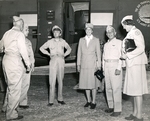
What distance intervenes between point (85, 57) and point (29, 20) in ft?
9.04

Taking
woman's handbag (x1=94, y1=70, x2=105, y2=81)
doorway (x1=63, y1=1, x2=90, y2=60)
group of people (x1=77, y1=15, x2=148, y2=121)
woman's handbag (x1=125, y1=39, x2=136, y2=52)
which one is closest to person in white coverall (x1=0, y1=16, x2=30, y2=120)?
group of people (x1=77, y1=15, x2=148, y2=121)

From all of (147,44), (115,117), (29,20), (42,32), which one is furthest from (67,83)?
(115,117)

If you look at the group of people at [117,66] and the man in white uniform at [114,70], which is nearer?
the group of people at [117,66]

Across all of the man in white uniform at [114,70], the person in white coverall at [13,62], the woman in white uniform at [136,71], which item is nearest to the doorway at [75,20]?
the man in white uniform at [114,70]

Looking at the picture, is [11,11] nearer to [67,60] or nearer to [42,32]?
[42,32]

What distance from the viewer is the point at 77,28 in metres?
6.72

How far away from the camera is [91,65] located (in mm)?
3949

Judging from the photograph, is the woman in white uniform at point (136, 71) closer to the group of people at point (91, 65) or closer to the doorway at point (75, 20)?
the group of people at point (91, 65)

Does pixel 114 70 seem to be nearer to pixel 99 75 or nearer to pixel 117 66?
pixel 117 66

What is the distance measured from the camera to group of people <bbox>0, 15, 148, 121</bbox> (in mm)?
3146

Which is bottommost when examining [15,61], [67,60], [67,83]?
[67,83]

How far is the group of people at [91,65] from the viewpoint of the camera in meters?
3.15

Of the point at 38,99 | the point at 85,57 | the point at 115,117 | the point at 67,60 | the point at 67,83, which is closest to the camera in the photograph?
the point at 115,117

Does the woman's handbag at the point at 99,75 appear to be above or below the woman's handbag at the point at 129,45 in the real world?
below
